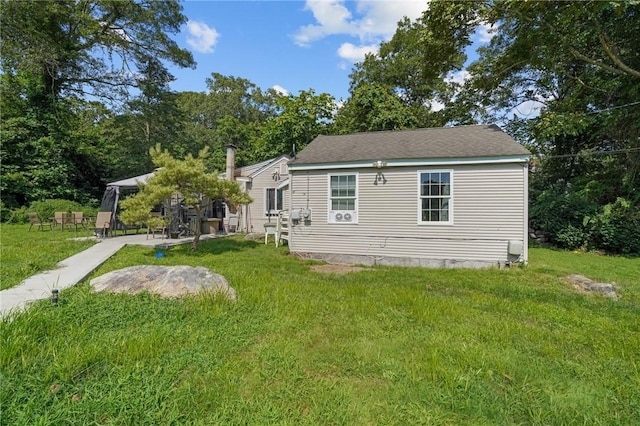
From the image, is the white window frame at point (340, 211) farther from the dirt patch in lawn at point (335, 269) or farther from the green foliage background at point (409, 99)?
the green foliage background at point (409, 99)

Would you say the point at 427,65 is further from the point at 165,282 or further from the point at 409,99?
the point at 165,282

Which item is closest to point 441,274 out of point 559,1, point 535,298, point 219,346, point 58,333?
point 535,298

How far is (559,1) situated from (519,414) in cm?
1221

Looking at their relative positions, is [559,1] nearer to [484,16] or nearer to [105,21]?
[484,16]

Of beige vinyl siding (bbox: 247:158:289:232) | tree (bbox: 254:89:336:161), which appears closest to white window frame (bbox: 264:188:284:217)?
beige vinyl siding (bbox: 247:158:289:232)

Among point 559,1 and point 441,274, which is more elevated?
point 559,1

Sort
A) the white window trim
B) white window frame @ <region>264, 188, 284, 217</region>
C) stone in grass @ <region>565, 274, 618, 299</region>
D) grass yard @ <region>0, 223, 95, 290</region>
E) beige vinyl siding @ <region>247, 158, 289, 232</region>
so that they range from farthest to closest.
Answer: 1. beige vinyl siding @ <region>247, 158, 289, 232</region>
2. white window frame @ <region>264, 188, 284, 217</region>
3. the white window trim
4. stone in grass @ <region>565, 274, 618, 299</region>
5. grass yard @ <region>0, 223, 95, 290</region>

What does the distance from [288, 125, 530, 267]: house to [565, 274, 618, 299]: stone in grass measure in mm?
1195

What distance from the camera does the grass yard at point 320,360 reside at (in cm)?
236

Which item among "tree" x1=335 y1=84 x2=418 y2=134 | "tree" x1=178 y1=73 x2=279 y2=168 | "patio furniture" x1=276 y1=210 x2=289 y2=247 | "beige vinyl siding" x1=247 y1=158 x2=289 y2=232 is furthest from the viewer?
"tree" x1=178 y1=73 x2=279 y2=168

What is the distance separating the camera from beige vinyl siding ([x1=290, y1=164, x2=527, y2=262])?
319 inches

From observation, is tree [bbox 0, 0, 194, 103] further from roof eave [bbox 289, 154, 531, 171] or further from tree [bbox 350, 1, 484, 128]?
roof eave [bbox 289, 154, 531, 171]

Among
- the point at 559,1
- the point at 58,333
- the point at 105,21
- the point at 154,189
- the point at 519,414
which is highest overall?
the point at 105,21

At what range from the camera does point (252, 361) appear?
309cm
